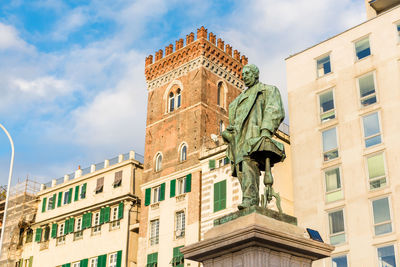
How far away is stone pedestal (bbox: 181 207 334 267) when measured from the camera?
436 inches

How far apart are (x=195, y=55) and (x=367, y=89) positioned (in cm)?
2011

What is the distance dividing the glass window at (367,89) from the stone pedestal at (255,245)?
92.8 ft

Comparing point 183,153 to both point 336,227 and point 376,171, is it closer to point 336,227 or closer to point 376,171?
point 336,227

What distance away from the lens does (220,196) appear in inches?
1783

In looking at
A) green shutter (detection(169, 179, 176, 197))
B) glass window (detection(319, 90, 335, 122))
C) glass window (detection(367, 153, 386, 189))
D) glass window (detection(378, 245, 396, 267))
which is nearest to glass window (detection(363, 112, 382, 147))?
glass window (detection(367, 153, 386, 189))

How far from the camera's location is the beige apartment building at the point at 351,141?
3581 cm

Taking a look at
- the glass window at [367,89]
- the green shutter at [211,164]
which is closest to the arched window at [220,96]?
the green shutter at [211,164]

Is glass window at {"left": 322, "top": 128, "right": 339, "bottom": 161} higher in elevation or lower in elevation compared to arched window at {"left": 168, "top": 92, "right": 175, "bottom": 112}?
lower

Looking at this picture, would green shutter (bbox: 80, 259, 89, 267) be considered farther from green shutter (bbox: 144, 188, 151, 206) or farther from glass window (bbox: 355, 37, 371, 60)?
glass window (bbox: 355, 37, 371, 60)

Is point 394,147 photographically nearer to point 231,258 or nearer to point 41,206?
point 231,258

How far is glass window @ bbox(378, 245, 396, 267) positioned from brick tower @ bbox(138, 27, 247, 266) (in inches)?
587

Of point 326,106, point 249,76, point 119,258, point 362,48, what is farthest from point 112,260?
point 249,76

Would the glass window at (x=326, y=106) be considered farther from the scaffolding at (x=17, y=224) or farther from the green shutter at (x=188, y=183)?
the scaffolding at (x=17, y=224)

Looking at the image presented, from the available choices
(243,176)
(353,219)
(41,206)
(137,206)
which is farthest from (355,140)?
(41,206)
